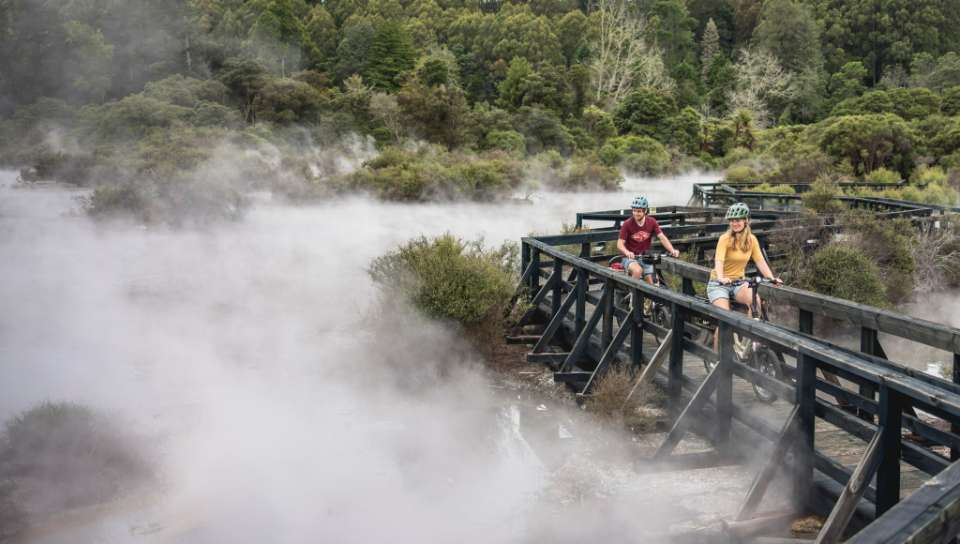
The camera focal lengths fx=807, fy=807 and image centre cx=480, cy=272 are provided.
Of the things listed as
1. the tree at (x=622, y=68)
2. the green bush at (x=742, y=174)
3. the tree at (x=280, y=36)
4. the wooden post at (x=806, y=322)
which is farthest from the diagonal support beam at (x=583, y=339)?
the tree at (x=622, y=68)

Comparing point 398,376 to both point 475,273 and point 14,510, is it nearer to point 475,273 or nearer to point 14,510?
point 475,273

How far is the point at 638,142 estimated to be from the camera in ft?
142

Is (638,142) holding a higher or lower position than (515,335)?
higher

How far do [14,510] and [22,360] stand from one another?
5.08m

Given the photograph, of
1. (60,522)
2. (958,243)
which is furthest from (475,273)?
(958,243)

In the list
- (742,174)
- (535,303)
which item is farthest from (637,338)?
(742,174)

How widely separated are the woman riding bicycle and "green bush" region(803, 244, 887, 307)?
19.8 ft

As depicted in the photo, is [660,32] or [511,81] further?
[660,32]

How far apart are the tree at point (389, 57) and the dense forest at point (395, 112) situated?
0.44 feet

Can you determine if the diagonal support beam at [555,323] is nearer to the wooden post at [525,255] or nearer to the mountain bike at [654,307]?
the mountain bike at [654,307]

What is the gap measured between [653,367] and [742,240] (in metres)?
1.50

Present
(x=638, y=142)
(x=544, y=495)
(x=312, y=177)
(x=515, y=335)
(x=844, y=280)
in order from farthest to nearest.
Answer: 1. (x=638, y=142)
2. (x=312, y=177)
3. (x=844, y=280)
4. (x=515, y=335)
5. (x=544, y=495)

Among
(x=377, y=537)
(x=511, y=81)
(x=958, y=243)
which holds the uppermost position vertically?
(x=511, y=81)

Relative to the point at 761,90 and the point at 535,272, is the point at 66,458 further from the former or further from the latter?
the point at 761,90
